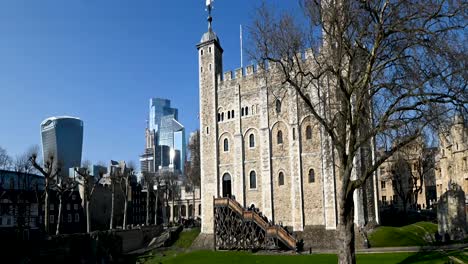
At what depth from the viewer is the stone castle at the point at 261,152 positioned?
117 feet

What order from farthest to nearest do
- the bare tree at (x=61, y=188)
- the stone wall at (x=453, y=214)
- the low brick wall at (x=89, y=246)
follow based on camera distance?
the bare tree at (x=61, y=188) < the low brick wall at (x=89, y=246) < the stone wall at (x=453, y=214)

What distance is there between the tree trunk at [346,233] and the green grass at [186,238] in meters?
28.9

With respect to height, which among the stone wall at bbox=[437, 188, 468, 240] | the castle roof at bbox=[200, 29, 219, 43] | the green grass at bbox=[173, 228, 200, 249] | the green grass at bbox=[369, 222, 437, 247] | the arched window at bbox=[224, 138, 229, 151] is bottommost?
the green grass at bbox=[173, 228, 200, 249]

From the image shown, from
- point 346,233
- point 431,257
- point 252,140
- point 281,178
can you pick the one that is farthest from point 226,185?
point 346,233

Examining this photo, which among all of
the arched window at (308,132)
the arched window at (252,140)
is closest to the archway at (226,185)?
the arched window at (252,140)

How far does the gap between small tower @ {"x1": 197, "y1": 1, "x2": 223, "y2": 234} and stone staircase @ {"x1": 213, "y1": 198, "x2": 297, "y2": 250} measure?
4.37 metres

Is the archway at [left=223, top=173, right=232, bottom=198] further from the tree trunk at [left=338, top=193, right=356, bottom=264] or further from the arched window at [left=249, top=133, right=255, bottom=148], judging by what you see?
the tree trunk at [left=338, top=193, right=356, bottom=264]

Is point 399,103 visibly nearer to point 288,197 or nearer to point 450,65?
point 450,65

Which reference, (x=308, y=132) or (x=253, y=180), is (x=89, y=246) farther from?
(x=308, y=132)

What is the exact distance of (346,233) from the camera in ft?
50.6

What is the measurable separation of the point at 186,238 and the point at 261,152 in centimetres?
1326

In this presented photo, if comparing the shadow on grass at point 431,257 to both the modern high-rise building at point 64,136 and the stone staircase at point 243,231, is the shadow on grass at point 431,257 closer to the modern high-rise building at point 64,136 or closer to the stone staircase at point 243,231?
the stone staircase at point 243,231

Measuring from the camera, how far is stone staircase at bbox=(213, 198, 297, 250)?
32.8 meters

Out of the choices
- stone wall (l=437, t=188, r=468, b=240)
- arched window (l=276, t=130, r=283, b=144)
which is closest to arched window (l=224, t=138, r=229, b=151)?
arched window (l=276, t=130, r=283, b=144)
